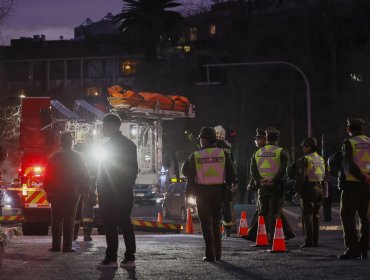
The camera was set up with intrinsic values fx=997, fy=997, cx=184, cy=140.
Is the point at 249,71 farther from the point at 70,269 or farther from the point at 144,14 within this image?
the point at 70,269

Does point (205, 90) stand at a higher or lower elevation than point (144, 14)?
lower

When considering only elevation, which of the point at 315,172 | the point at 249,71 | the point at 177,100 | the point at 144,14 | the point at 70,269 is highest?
the point at 144,14

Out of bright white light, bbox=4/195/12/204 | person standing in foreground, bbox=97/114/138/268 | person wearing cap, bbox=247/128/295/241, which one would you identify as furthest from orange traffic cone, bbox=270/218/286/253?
bright white light, bbox=4/195/12/204

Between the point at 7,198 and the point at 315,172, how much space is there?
18351 mm

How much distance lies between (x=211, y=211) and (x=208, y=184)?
366mm

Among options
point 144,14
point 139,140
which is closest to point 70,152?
point 139,140

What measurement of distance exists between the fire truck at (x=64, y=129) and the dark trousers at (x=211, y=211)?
274 inches

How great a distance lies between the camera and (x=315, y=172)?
1609 cm

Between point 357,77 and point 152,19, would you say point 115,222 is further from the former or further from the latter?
point 152,19

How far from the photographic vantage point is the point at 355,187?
43.4 feet

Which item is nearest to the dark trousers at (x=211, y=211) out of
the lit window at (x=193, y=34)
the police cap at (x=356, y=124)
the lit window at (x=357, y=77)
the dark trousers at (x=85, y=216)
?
the police cap at (x=356, y=124)

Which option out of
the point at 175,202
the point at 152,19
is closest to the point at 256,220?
the point at 175,202

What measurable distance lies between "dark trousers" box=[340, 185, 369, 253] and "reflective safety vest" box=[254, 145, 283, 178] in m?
2.62

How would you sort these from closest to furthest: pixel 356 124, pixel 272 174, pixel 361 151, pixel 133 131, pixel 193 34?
pixel 361 151 < pixel 356 124 < pixel 272 174 < pixel 133 131 < pixel 193 34
